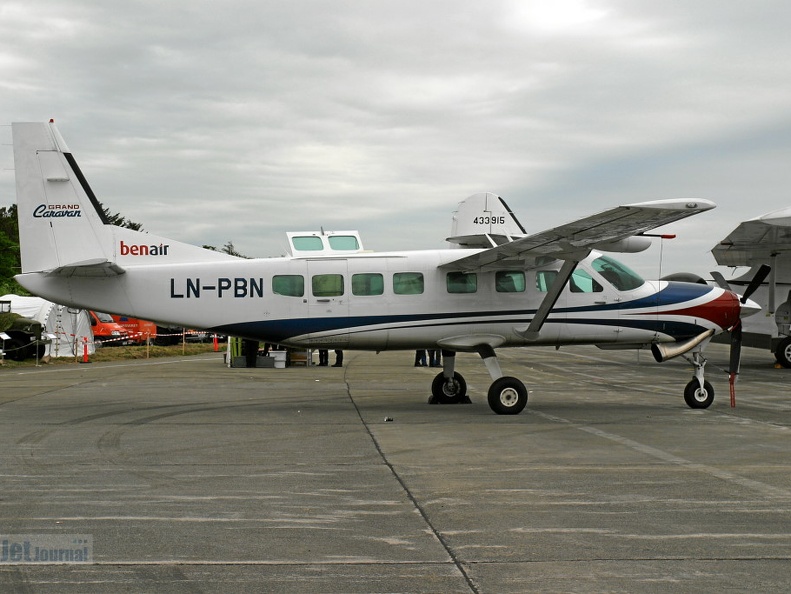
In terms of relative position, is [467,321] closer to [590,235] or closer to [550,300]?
[550,300]

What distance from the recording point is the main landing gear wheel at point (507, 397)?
49.2 ft

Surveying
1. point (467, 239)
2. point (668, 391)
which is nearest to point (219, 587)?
point (467, 239)

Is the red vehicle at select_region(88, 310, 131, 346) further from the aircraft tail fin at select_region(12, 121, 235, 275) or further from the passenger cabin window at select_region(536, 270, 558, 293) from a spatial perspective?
the passenger cabin window at select_region(536, 270, 558, 293)

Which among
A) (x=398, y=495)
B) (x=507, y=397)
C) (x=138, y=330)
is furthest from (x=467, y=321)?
(x=138, y=330)

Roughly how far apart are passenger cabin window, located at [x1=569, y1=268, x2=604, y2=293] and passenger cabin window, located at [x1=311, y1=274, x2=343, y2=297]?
4.19 m

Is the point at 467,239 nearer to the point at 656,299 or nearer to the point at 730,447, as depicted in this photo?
the point at 656,299

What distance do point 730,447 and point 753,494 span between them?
10.7 feet

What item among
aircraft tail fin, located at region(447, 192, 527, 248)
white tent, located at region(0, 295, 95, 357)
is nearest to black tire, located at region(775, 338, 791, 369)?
aircraft tail fin, located at region(447, 192, 527, 248)

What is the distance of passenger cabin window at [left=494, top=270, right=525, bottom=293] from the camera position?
1567 centimetres

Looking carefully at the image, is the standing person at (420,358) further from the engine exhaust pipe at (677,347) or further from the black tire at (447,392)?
the engine exhaust pipe at (677,347)

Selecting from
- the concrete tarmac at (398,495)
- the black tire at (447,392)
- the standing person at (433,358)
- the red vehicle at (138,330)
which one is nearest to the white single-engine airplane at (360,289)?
the concrete tarmac at (398,495)

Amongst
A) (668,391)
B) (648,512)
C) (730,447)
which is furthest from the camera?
(668,391)

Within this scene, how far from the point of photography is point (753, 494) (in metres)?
8.39

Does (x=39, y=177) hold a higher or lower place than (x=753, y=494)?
higher
